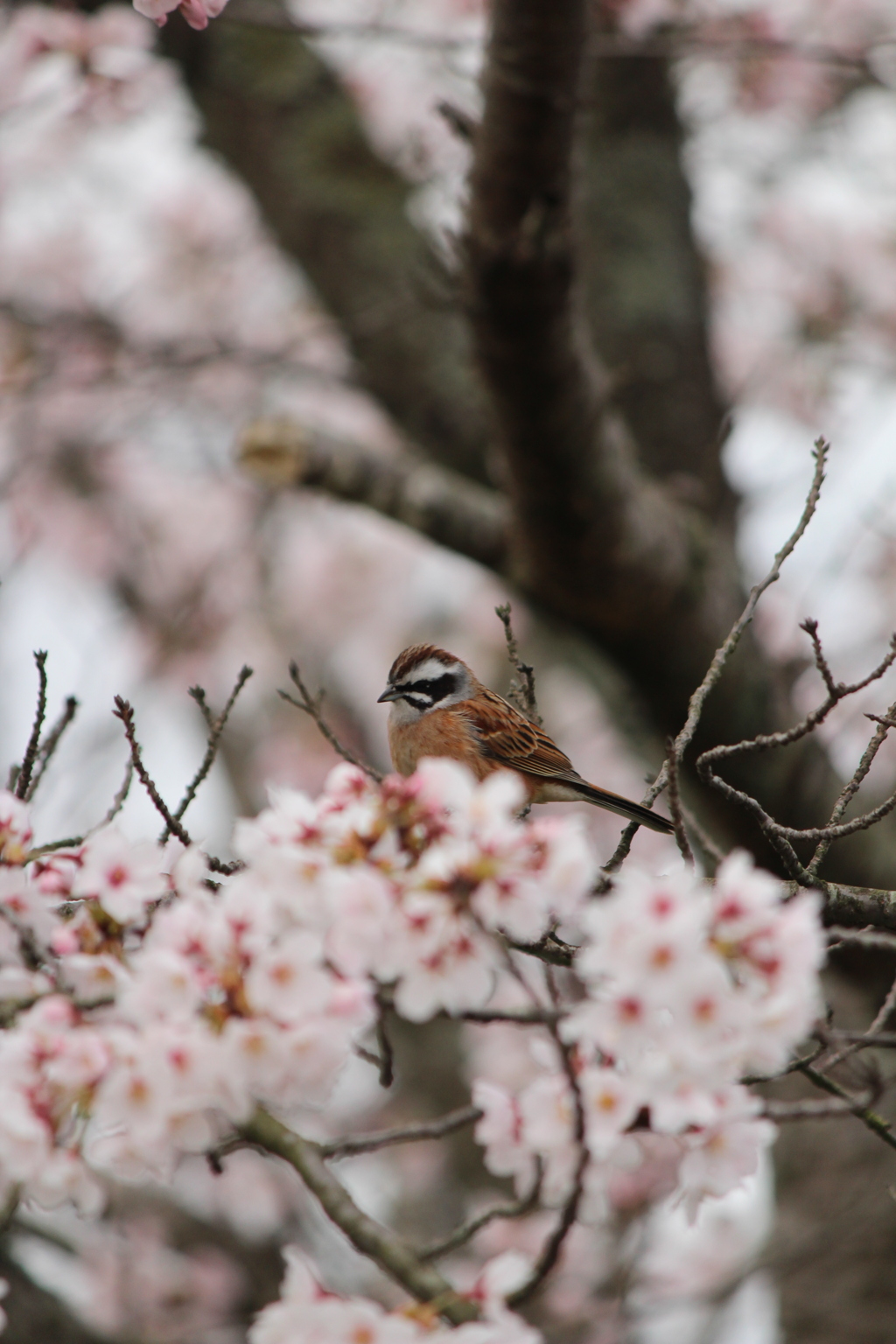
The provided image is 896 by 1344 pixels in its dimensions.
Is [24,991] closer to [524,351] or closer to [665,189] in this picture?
[524,351]

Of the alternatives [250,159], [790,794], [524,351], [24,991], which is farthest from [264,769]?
[24,991]

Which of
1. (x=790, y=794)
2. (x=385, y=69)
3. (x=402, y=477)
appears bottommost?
(x=790, y=794)

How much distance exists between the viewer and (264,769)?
40.8ft

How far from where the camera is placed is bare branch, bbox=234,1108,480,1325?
5.34 feet

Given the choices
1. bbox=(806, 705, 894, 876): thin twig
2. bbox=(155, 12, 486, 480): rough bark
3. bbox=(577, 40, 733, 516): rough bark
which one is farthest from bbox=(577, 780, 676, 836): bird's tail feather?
bbox=(155, 12, 486, 480): rough bark

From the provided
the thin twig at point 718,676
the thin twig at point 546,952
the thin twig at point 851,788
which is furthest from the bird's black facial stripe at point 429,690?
the thin twig at point 546,952

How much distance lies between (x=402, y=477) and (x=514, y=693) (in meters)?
2.63

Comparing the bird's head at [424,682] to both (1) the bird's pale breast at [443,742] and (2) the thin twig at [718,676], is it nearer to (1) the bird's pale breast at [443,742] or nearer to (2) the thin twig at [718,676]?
(1) the bird's pale breast at [443,742]

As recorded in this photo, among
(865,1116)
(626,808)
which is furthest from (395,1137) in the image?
(626,808)

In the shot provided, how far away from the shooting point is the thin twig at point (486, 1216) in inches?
68.6

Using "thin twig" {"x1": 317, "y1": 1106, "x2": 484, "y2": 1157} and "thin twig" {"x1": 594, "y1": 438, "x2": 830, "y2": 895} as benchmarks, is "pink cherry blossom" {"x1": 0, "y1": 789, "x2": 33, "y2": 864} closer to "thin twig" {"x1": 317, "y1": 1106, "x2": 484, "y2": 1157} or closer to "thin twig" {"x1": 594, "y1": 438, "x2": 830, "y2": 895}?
"thin twig" {"x1": 317, "y1": 1106, "x2": 484, "y2": 1157}

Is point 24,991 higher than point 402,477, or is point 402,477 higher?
point 402,477

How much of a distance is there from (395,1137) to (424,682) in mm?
3341

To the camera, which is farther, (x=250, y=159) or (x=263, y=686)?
(x=263, y=686)
